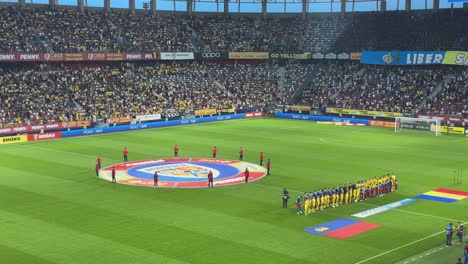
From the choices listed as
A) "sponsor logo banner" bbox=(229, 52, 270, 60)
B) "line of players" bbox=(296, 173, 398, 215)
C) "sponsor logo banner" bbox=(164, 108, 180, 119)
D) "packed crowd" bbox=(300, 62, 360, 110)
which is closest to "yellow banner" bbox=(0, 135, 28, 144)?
"sponsor logo banner" bbox=(164, 108, 180, 119)

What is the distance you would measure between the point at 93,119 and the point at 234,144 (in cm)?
1773

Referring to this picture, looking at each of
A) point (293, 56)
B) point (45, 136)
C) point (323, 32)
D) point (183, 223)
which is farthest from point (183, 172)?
point (323, 32)

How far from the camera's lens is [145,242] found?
27.8 metres

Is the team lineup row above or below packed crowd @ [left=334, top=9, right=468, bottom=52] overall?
below

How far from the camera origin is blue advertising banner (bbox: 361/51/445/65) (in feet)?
255

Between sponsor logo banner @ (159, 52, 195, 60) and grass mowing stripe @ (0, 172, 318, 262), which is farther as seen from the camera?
sponsor logo banner @ (159, 52, 195, 60)

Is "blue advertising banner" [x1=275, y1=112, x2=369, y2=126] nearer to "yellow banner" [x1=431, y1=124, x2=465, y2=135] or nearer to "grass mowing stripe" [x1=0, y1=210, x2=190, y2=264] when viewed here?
"yellow banner" [x1=431, y1=124, x2=465, y2=135]

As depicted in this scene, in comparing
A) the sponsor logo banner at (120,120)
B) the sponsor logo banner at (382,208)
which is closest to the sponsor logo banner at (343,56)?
the sponsor logo banner at (120,120)

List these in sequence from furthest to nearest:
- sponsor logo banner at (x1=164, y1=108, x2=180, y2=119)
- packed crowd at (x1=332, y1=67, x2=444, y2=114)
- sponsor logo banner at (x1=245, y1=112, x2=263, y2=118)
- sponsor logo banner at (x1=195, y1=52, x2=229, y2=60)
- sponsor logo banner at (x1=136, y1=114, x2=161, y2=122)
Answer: sponsor logo banner at (x1=195, y1=52, x2=229, y2=60)
sponsor logo banner at (x1=245, y1=112, x2=263, y2=118)
packed crowd at (x1=332, y1=67, x2=444, y2=114)
sponsor logo banner at (x1=164, y1=108, x2=180, y2=119)
sponsor logo banner at (x1=136, y1=114, x2=161, y2=122)

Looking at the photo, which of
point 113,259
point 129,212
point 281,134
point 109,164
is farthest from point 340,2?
point 113,259

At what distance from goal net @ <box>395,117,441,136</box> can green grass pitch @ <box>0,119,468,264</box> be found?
9051 millimetres

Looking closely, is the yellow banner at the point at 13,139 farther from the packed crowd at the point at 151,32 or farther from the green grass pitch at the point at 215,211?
the packed crowd at the point at 151,32

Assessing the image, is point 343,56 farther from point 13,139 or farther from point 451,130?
point 13,139

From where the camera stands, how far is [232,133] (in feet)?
216
